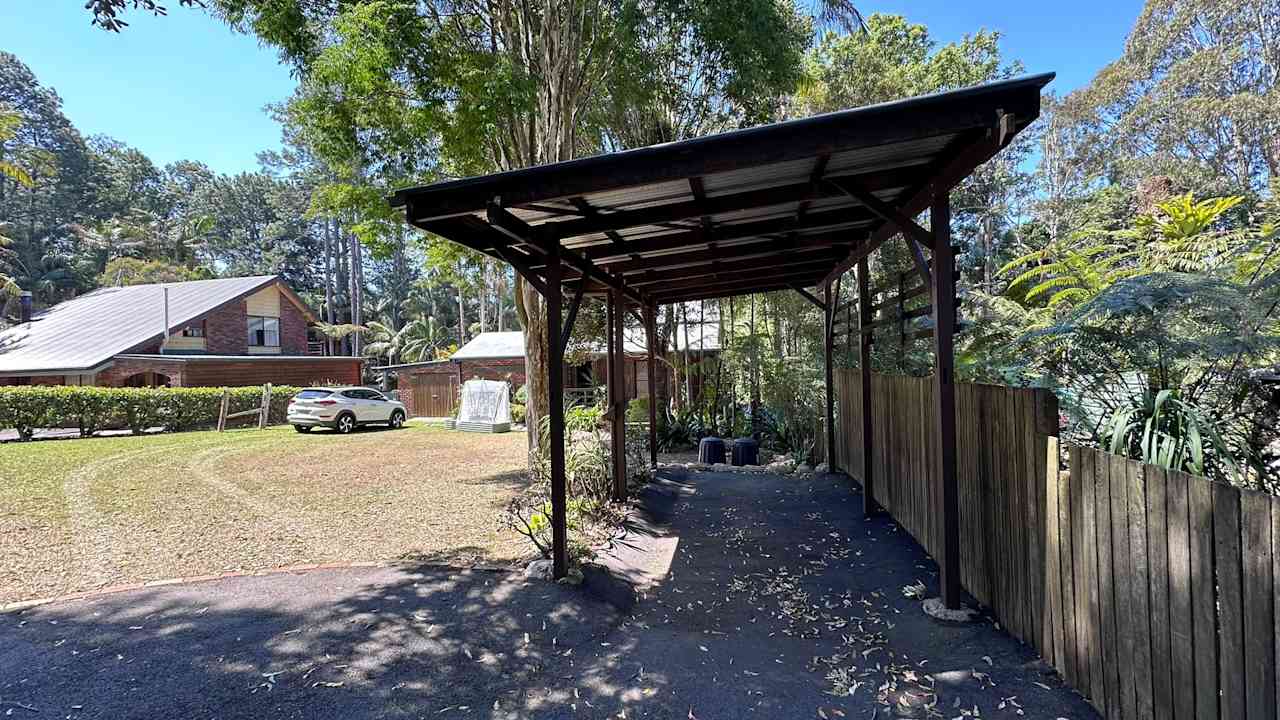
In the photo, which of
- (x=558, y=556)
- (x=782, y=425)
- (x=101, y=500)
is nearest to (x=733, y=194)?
(x=558, y=556)

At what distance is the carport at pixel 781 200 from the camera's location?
2.93m

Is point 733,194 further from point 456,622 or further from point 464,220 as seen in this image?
point 456,622

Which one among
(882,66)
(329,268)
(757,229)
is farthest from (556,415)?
(329,268)

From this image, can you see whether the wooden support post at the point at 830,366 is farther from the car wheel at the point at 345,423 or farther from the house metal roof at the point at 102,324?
the house metal roof at the point at 102,324

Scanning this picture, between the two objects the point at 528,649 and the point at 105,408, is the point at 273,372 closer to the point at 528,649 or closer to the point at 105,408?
the point at 105,408

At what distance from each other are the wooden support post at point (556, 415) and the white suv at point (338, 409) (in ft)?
45.2

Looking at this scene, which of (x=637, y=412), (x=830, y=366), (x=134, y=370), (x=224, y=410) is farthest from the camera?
(x=134, y=370)

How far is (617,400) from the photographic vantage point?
259 inches

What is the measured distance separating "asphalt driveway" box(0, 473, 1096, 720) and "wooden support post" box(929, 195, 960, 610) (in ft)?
1.08

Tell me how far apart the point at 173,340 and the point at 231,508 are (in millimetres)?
18083

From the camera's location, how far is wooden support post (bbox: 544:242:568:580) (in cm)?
419

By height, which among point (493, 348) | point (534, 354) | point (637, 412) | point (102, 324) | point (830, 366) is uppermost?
point (102, 324)

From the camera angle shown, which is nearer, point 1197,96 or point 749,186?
point 749,186

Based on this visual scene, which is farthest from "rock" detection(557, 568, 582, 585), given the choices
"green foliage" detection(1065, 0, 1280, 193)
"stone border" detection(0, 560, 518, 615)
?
"green foliage" detection(1065, 0, 1280, 193)
